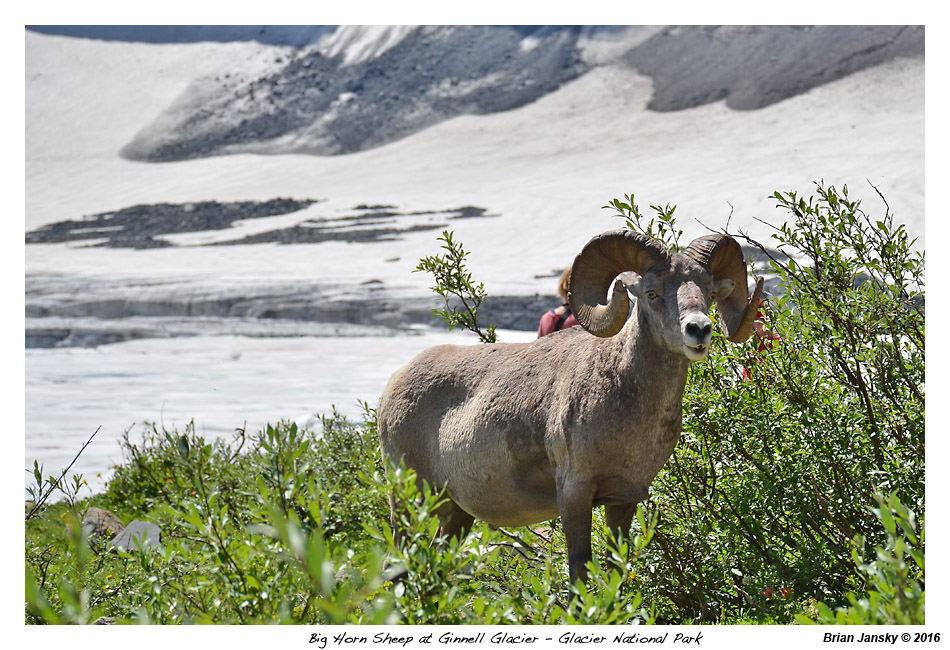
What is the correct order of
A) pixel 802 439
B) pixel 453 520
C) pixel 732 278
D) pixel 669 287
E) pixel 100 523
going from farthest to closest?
pixel 100 523
pixel 453 520
pixel 802 439
pixel 732 278
pixel 669 287

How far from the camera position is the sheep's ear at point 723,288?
13.2 ft

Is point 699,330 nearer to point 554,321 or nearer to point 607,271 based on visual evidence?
point 607,271

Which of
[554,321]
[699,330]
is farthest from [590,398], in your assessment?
[554,321]

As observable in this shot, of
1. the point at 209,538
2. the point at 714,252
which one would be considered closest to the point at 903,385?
the point at 714,252

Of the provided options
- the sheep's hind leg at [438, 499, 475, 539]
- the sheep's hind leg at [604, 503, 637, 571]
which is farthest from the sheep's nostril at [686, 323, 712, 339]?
the sheep's hind leg at [438, 499, 475, 539]

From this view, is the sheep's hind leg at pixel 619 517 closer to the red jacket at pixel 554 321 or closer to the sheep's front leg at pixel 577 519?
the sheep's front leg at pixel 577 519

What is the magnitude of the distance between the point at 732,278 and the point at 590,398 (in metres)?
0.87

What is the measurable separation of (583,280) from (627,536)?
3.95ft

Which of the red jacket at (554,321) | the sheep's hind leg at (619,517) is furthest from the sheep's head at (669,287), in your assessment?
the red jacket at (554,321)

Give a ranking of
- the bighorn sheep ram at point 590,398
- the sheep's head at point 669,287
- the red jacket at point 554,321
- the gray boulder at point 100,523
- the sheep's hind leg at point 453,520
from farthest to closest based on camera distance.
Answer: the gray boulder at point 100,523, the red jacket at point 554,321, the sheep's hind leg at point 453,520, the bighorn sheep ram at point 590,398, the sheep's head at point 669,287

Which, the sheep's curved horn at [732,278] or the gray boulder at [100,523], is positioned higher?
the sheep's curved horn at [732,278]

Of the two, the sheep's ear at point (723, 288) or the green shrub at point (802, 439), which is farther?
the green shrub at point (802, 439)

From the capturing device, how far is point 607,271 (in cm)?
423
